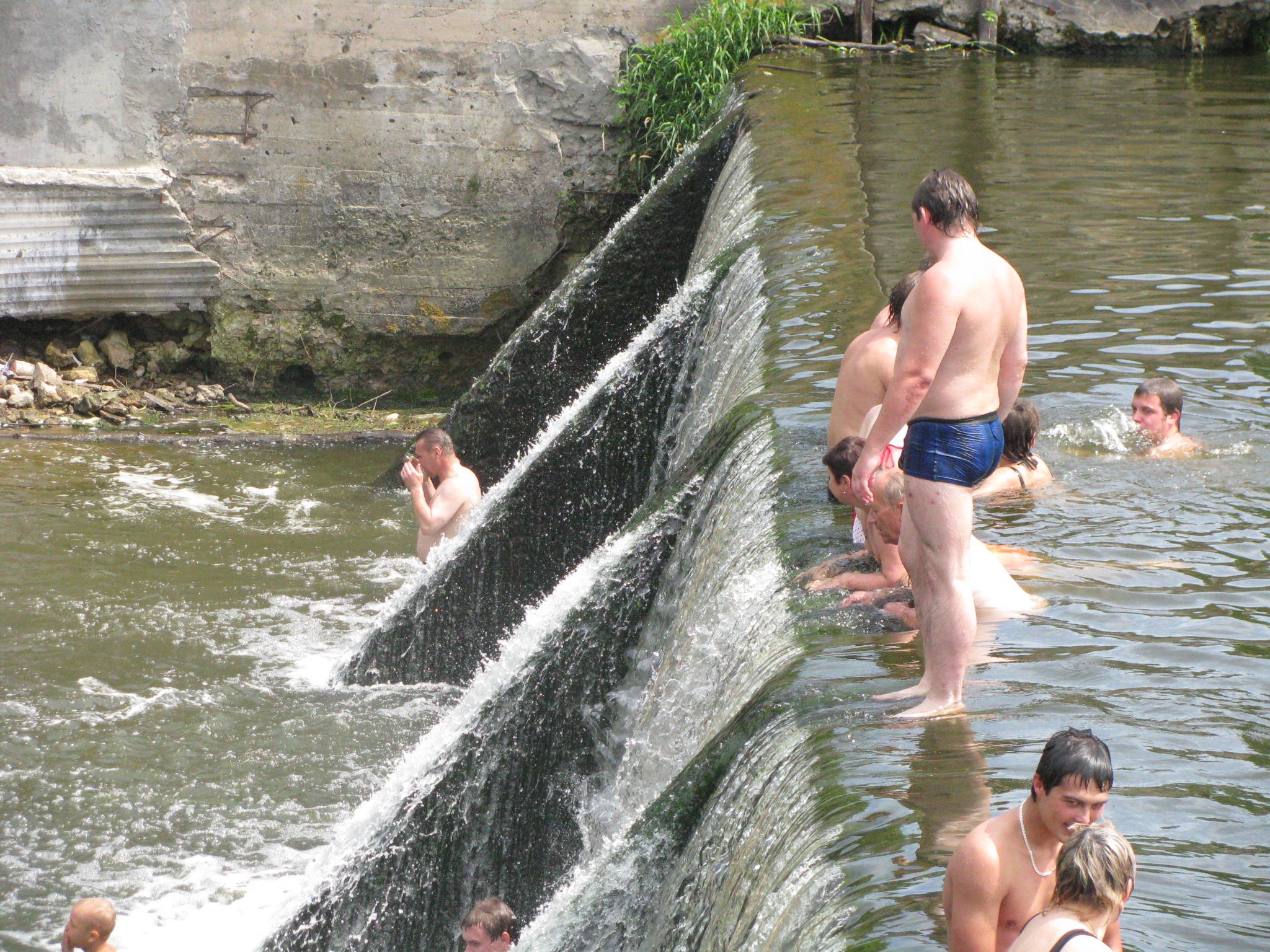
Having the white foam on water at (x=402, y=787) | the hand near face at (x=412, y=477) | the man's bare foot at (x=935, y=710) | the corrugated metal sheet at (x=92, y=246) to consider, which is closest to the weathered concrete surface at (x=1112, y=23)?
the corrugated metal sheet at (x=92, y=246)

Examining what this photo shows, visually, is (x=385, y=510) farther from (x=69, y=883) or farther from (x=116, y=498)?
(x=69, y=883)

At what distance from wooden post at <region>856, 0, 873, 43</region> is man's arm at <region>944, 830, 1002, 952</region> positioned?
37.6ft

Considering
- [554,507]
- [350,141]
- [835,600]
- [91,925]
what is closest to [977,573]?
[835,600]

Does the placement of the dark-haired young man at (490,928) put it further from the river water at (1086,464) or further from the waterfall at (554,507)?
the waterfall at (554,507)

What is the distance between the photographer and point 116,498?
9.37 meters

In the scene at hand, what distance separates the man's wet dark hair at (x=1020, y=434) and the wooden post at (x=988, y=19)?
900cm

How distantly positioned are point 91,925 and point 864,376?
123 inches

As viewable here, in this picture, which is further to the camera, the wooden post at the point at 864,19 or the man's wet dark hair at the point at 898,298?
the wooden post at the point at 864,19

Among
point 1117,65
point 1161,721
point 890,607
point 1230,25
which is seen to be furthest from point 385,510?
point 1230,25

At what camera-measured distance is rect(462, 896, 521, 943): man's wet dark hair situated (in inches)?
176

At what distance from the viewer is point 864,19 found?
12.8 metres

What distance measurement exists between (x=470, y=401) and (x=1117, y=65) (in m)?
7.42

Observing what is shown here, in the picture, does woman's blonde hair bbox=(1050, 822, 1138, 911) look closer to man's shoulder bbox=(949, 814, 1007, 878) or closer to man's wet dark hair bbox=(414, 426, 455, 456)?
man's shoulder bbox=(949, 814, 1007, 878)

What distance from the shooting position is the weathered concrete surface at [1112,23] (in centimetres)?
1313
